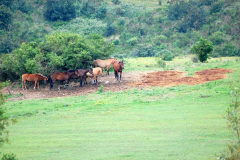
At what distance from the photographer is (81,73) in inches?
764

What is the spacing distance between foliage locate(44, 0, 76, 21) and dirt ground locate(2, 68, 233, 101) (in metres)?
28.9

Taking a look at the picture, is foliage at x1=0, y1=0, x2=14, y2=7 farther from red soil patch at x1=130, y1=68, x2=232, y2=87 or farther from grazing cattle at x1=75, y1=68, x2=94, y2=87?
red soil patch at x1=130, y1=68, x2=232, y2=87

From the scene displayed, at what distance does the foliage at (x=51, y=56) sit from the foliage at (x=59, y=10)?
88.6 ft

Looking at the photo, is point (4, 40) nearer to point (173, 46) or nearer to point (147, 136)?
point (173, 46)

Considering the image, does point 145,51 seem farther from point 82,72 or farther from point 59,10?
point 59,10

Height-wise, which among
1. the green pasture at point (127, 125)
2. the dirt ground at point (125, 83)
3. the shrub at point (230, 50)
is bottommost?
the green pasture at point (127, 125)

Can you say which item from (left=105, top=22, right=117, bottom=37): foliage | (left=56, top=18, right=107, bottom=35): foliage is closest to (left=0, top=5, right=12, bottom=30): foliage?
(left=56, top=18, right=107, bottom=35): foliage

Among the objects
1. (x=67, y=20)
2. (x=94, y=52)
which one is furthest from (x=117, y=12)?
(x=94, y=52)

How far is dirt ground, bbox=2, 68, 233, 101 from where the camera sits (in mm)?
18312

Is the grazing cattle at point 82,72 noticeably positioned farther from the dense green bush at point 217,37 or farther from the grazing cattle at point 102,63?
the dense green bush at point 217,37

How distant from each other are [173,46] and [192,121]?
94.3 feet

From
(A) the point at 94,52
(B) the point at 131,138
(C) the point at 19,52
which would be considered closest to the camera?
(B) the point at 131,138

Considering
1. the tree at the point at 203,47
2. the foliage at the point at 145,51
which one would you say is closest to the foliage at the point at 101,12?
the foliage at the point at 145,51

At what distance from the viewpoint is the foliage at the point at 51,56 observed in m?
19.6
